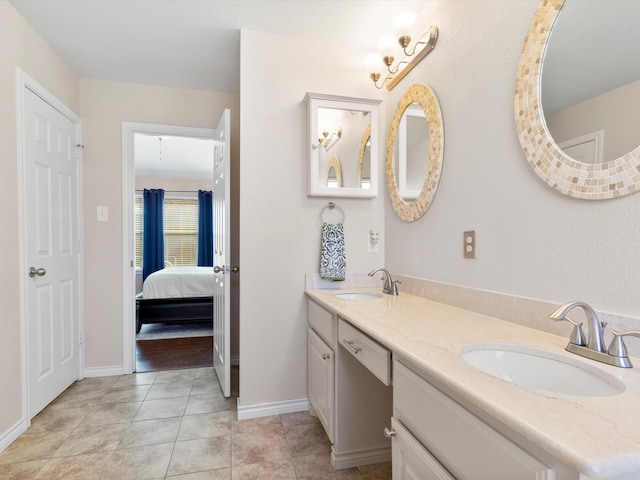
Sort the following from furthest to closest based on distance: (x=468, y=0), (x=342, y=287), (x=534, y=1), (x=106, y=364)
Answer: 1. (x=106, y=364)
2. (x=342, y=287)
3. (x=468, y=0)
4. (x=534, y=1)

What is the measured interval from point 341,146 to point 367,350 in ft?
4.60

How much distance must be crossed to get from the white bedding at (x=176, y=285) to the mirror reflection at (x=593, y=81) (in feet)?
13.2

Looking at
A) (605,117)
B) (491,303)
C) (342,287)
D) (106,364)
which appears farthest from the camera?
(106,364)

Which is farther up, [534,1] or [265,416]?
[534,1]

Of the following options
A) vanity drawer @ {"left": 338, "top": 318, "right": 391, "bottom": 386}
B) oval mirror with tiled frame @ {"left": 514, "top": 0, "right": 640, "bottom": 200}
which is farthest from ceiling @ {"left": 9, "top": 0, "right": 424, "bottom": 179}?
vanity drawer @ {"left": 338, "top": 318, "right": 391, "bottom": 386}

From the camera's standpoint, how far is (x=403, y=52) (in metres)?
2.00

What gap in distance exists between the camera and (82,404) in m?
2.29

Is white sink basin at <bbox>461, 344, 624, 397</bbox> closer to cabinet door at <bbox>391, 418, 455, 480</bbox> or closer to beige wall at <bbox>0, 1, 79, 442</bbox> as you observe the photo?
cabinet door at <bbox>391, 418, 455, 480</bbox>

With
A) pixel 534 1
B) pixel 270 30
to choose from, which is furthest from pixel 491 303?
pixel 270 30

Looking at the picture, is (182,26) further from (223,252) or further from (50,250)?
(50,250)

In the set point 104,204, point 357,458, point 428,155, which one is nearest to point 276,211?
point 428,155

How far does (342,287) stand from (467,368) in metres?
1.42

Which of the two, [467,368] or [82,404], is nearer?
[467,368]

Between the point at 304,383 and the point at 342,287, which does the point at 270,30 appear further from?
the point at 304,383
